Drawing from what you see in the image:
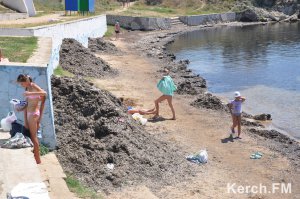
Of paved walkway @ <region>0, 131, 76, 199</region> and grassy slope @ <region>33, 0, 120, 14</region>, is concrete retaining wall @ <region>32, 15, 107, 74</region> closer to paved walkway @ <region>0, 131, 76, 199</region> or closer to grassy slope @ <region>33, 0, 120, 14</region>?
grassy slope @ <region>33, 0, 120, 14</region>

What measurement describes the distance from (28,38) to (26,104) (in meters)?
11.3

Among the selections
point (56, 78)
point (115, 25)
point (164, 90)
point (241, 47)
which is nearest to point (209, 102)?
point (164, 90)

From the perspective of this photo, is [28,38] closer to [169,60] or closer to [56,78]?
[56,78]

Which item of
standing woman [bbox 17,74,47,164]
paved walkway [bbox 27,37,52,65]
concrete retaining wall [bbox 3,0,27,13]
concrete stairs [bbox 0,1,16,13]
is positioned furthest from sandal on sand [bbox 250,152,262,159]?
concrete retaining wall [bbox 3,0,27,13]

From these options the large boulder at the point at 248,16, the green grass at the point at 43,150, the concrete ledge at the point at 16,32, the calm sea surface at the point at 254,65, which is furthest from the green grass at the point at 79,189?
the large boulder at the point at 248,16

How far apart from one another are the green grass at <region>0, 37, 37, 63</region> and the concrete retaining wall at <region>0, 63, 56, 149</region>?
134 inches

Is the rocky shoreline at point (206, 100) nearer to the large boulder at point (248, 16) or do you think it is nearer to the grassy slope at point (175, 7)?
the grassy slope at point (175, 7)

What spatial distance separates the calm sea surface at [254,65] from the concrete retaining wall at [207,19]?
15.1 feet

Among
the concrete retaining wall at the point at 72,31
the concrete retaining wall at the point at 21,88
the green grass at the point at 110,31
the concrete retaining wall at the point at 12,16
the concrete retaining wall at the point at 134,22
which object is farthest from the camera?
the concrete retaining wall at the point at 134,22

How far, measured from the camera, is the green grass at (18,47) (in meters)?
16.1

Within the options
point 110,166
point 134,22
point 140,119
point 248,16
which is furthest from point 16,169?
point 248,16

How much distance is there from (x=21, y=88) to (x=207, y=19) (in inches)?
2399

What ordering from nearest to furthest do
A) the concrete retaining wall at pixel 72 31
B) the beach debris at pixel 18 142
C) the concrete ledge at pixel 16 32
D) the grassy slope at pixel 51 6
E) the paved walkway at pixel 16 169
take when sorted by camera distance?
the paved walkway at pixel 16 169, the beach debris at pixel 18 142, the concrete ledge at pixel 16 32, the concrete retaining wall at pixel 72 31, the grassy slope at pixel 51 6

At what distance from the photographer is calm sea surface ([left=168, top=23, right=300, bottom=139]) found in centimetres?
2431
